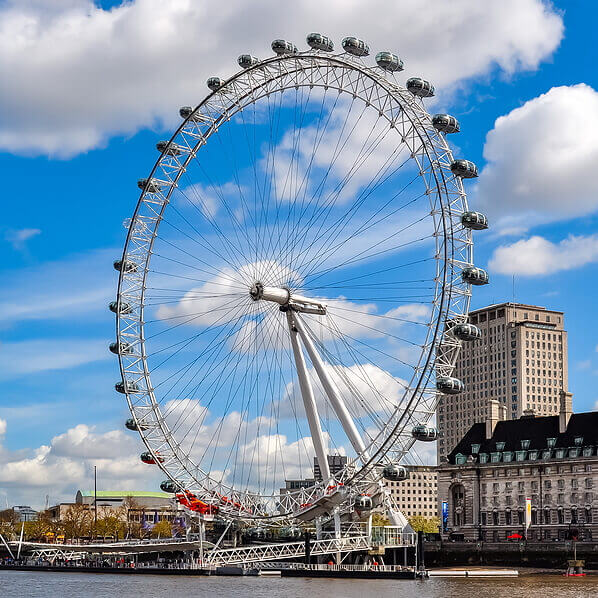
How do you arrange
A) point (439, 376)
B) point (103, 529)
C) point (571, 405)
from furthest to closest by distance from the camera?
1. point (103, 529)
2. point (571, 405)
3. point (439, 376)

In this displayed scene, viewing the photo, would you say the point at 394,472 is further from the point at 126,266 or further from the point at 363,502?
the point at 126,266

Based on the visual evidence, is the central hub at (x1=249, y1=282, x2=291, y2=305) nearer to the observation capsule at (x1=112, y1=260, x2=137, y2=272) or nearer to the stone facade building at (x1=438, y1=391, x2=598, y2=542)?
the observation capsule at (x1=112, y1=260, x2=137, y2=272)

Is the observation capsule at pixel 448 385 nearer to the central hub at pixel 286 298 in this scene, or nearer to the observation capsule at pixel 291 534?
the central hub at pixel 286 298

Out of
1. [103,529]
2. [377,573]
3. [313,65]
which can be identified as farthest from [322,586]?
[103,529]

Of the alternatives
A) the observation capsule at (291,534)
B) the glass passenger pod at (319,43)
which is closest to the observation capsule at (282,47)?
the glass passenger pod at (319,43)

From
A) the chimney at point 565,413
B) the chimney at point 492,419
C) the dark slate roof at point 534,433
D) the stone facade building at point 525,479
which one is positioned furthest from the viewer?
the chimney at point 492,419

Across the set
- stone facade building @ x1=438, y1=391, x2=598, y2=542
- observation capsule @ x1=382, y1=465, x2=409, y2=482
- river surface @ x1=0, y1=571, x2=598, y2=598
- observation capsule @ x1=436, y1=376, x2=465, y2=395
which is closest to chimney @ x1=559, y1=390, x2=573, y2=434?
stone facade building @ x1=438, y1=391, x2=598, y2=542

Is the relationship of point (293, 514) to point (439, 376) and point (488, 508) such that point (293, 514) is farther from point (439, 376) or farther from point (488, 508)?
point (488, 508)
